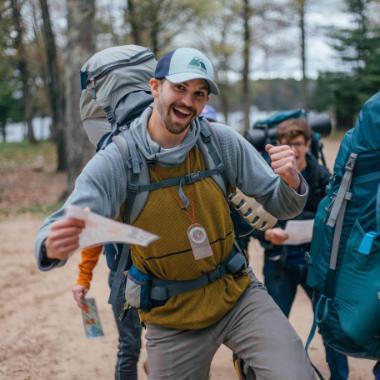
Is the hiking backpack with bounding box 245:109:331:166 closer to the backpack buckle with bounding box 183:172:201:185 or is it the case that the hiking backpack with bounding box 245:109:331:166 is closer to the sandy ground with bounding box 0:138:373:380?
the backpack buckle with bounding box 183:172:201:185

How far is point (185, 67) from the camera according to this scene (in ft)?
7.66

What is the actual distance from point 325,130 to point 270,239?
3.81ft

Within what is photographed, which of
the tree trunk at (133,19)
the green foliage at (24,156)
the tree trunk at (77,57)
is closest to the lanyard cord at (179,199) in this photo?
the tree trunk at (77,57)

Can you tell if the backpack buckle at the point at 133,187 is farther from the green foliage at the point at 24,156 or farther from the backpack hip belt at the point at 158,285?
the green foliage at the point at 24,156

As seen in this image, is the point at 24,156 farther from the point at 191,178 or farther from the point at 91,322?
the point at 191,178

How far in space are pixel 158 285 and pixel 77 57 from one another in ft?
27.7

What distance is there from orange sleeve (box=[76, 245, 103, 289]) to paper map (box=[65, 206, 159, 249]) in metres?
1.38

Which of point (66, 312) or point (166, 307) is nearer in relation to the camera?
point (166, 307)

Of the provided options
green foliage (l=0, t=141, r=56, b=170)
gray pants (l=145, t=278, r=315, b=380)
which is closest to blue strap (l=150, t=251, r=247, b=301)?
gray pants (l=145, t=278, r=315, b=380)

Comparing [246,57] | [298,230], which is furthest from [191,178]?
A: [246,57]

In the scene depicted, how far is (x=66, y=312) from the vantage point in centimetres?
558

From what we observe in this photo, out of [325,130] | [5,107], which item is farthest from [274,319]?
[5,107]

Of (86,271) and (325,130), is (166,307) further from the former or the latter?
(325,130)

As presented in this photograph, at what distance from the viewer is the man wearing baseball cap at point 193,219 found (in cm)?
232
